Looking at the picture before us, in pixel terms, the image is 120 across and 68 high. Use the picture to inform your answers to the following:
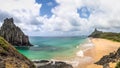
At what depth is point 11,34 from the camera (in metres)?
146

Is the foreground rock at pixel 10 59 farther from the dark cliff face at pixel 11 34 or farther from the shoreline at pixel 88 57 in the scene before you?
the dark cliff face at pixel 11 34

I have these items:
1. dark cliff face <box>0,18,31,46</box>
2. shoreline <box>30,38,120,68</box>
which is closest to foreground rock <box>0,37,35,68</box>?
shoreline <box>30,38,120,68</box>

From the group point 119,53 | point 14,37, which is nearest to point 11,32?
point 14,37

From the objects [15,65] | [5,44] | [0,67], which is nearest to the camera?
[0,67]

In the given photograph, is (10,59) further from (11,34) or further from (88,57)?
(11,34)

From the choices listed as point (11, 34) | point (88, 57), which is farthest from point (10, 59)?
point (11, 34)

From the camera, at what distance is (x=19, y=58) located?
32219mm

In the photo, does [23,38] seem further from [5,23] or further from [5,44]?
[5,44]

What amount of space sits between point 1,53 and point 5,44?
8.08 ft

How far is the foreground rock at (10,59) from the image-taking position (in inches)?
1141

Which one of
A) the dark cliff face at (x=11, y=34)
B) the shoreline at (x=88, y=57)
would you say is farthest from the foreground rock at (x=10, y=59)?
A: the dark cliff face at (x=11, y=34)

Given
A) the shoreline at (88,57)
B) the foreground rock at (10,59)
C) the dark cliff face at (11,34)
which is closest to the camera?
the foreground rock at (10,59)

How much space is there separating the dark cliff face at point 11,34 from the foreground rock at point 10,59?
113993mm

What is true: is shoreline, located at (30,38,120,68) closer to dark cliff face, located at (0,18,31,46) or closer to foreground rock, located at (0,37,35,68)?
foreground rock, located at (0,37,35,68)
